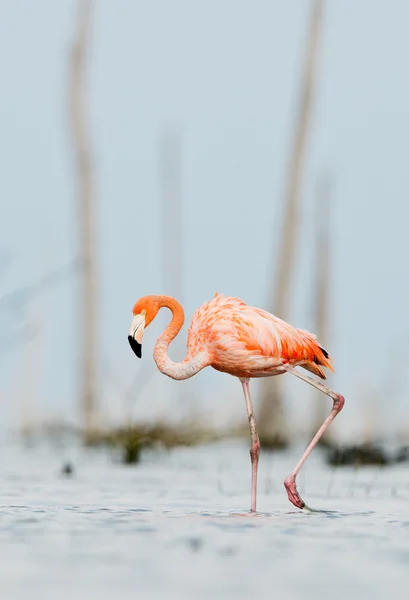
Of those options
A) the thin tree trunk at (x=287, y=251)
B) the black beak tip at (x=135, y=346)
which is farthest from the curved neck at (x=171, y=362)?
the thin tree trunk at (x=287, y=251)

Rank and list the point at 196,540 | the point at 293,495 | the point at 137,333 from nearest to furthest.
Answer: the point at 196,540 → the point at 137,333 → the point at 293,495

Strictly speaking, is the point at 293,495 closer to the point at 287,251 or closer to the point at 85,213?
the point at 287,251

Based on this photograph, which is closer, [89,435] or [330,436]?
[89,435]

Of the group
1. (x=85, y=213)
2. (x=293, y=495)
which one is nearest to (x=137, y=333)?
(x=293, y=495)

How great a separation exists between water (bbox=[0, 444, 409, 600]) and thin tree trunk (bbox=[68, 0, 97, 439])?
353 inches

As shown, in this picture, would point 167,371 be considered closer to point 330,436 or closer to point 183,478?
point 183,478

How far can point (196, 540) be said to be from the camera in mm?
6539

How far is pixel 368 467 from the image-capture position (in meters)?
14.1

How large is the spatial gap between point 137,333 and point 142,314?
0.21 m

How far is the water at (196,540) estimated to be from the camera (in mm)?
5121

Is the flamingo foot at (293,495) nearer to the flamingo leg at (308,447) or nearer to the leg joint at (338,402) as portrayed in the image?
the flamingo leg at (308,447)

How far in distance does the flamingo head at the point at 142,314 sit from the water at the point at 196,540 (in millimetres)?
1051

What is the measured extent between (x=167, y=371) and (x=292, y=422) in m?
10.6

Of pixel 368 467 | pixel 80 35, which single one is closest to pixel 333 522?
pixel 368 467
